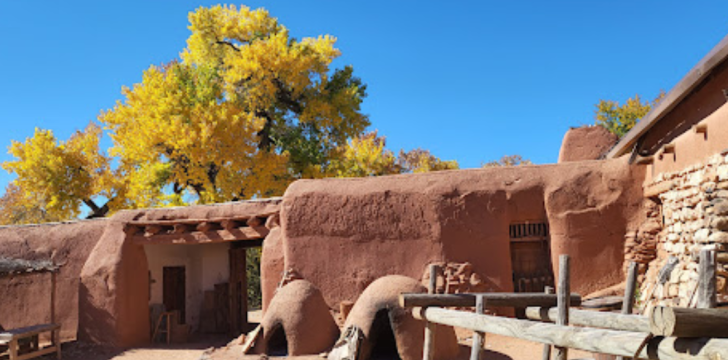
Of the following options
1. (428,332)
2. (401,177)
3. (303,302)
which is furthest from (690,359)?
(401,177)

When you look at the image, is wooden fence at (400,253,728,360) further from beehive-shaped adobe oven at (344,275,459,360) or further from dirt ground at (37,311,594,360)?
dirt ground at (37,311,594,360)

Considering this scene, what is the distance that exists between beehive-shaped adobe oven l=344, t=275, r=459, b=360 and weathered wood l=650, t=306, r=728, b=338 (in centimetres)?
707

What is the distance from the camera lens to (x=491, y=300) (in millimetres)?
7547

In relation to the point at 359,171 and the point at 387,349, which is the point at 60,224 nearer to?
the point at 387,349

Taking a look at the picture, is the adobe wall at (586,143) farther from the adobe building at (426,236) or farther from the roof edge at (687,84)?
the roof edge at (687,84)

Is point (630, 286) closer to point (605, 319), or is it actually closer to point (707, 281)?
point (605, 319)

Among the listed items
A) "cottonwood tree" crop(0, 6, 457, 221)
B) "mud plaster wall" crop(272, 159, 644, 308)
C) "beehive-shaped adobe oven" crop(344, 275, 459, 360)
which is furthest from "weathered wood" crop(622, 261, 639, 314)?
"cottonwood tree" crop(0, 6, 457, 221)

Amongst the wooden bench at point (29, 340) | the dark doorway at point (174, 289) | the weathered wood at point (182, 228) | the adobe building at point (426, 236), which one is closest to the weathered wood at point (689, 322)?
the adobe building at point (426, 236)

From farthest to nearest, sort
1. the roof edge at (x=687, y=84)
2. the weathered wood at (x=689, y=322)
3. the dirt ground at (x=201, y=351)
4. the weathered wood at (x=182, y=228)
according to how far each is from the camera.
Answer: the weathered wood at (x=182, y=228), the dirt ground at (x=201, y=351), the roof edge at (x=687, y=84), the weathered wood at (x=689, y=322)

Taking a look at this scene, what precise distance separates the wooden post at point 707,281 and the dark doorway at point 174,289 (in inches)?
595

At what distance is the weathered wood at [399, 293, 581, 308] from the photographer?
7445 millimetres

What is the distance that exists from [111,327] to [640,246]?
38.6 ft

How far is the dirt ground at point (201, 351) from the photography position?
11312mm

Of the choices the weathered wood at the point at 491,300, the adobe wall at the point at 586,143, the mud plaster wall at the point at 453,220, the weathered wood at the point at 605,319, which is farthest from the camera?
the adobe wall at the point at 586,143
